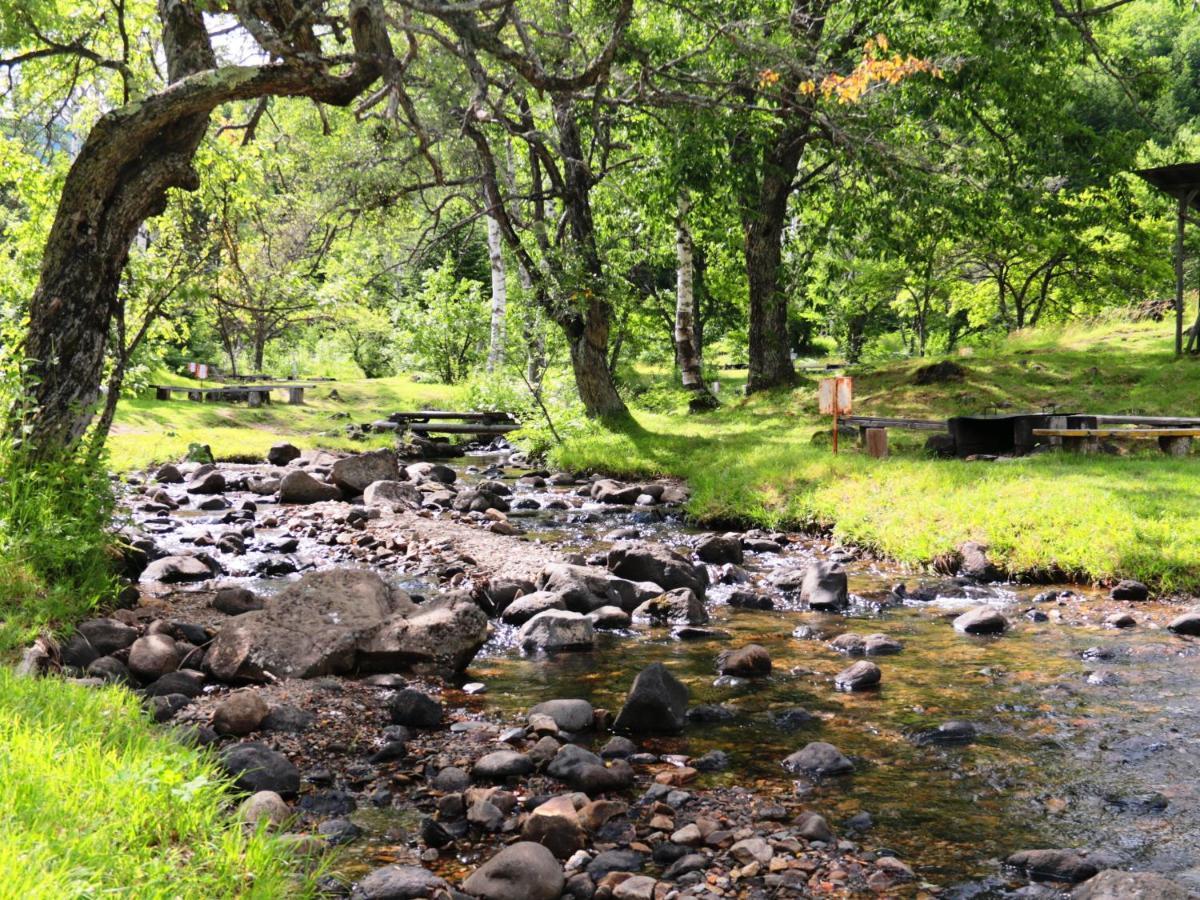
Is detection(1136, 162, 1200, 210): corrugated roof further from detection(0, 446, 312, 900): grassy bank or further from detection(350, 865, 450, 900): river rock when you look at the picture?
detection(0, 446, 312, 900): grassy bank

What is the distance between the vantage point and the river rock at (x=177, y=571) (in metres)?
9.77

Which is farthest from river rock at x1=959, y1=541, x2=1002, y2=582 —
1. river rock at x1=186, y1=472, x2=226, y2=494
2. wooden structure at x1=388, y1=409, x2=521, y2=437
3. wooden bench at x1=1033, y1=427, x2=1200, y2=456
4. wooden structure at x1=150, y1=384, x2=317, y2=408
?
wooden structure at x1=150, y1=384, x2=317, y2=408

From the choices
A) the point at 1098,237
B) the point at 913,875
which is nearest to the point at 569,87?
the point at 913,875

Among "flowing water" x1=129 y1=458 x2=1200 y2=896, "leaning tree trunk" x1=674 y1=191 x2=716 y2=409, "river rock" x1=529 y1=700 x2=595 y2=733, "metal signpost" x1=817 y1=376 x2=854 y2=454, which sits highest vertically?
"leaning tree trunk" x1=674 y1=191 x2=716 y2=409

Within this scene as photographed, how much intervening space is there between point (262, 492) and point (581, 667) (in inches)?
409

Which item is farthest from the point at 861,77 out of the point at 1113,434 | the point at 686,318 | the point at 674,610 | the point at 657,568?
the point at 686,318

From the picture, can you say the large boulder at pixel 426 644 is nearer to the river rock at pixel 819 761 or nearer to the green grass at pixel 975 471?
the river rock at pixel 819 761

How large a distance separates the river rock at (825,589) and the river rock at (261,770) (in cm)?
538

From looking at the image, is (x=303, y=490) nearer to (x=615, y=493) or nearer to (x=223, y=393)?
(x=615, y=493)

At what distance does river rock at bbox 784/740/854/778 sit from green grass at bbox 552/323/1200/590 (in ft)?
17.0

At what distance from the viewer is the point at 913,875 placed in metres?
4.14

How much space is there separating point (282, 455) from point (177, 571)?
10.2 metres

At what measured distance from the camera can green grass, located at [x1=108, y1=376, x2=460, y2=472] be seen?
65.6 feet

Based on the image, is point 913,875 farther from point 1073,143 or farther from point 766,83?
point 1073,143
